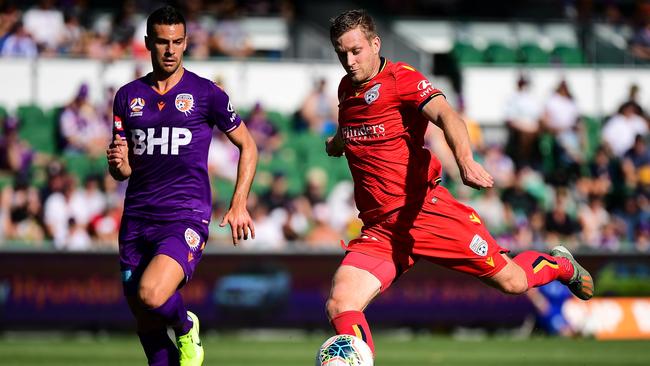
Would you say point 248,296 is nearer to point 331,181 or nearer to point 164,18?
point 331,181

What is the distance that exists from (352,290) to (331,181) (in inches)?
449

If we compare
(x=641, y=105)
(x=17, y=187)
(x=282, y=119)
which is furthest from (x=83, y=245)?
(x=641, y=105)

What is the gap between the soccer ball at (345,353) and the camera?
761 centimetres

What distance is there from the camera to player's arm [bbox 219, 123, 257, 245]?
27.6 ft

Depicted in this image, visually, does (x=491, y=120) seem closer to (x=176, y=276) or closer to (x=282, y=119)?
(x=282, y=119)

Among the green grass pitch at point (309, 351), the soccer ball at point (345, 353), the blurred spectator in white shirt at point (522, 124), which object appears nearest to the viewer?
the soccer ball at point (345, 353)

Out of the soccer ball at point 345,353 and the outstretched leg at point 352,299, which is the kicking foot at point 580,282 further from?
the soccer ball at point 345,353

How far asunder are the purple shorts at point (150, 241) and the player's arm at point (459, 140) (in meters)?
1.98

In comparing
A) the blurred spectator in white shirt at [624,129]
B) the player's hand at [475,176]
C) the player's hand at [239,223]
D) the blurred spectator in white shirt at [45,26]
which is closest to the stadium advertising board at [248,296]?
the blurred spectator in white shirt at [624,129]

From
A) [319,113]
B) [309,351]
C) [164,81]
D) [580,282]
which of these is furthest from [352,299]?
[319,113]

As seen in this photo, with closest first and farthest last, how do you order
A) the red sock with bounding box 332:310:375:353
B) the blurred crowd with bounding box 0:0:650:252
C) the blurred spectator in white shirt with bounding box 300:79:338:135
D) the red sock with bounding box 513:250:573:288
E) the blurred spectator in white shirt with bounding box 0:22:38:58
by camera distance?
the red sock with bounding box 332:310:375:353, the red sock with bounding box 513:250:573:288, the blurred crowd with bounding box 0:0:650:252, the blurred spectator in white shirt with bounding box 0:22:38:58, the blurred spectator in white shirt with bounding box 300:79:338:135

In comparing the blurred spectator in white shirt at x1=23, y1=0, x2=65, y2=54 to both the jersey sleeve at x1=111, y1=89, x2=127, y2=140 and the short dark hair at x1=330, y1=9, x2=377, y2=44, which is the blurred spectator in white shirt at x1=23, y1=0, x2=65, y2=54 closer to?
the jersey sleeve at x1=111, y1=89, x2=127, y2=140

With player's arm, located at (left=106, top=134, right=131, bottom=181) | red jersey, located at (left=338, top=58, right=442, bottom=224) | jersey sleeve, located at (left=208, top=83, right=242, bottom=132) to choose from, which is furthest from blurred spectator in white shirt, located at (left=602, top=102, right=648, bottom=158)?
player's arm, located at (left=106, top=134, right=131, bottom=181)

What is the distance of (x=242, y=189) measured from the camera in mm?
8664
